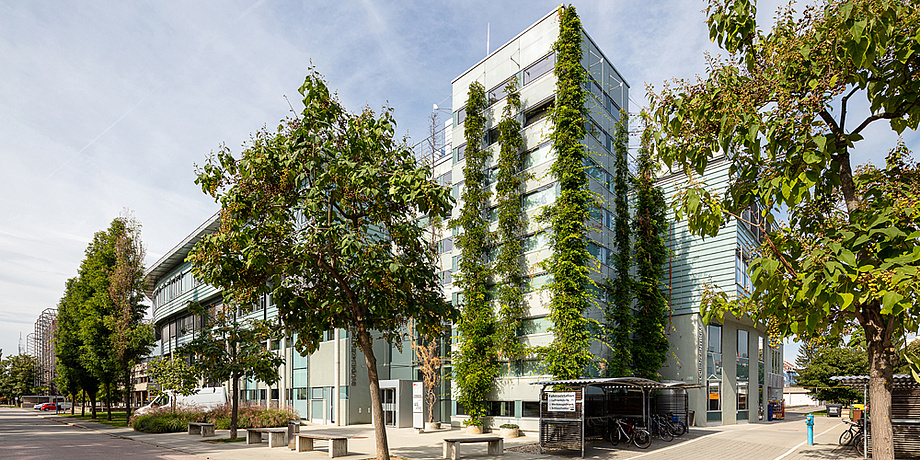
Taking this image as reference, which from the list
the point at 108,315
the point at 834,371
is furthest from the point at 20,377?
the point at 834,371

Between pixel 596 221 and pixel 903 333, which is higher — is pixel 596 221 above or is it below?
above

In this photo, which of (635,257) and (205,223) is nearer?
(635,257)

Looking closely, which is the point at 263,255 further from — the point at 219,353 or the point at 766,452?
the point at 766,452

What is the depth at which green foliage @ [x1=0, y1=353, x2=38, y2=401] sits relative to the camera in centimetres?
9381

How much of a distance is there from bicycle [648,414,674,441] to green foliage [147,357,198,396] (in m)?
17.4

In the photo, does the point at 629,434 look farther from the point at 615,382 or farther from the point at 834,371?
the point at 834,371

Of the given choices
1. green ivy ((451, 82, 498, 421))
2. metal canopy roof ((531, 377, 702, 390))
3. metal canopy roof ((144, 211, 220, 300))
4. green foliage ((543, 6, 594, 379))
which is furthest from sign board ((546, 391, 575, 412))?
metal canopy roof ((144, 211, 220, 300))

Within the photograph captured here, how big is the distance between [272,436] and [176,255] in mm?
38386

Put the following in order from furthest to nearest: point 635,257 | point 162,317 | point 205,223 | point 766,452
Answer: point 162,317
point 205,223
point 635,257
point 766,452

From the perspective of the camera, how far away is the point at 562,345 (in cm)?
2314

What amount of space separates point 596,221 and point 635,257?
385cm

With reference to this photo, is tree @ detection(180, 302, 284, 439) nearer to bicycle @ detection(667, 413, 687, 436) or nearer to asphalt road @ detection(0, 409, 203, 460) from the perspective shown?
asphalt road @ detection(0, 409, 203, 460)

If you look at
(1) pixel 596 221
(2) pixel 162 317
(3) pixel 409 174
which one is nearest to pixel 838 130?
(3) pixel 409 174

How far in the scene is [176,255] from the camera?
53.3 meters
